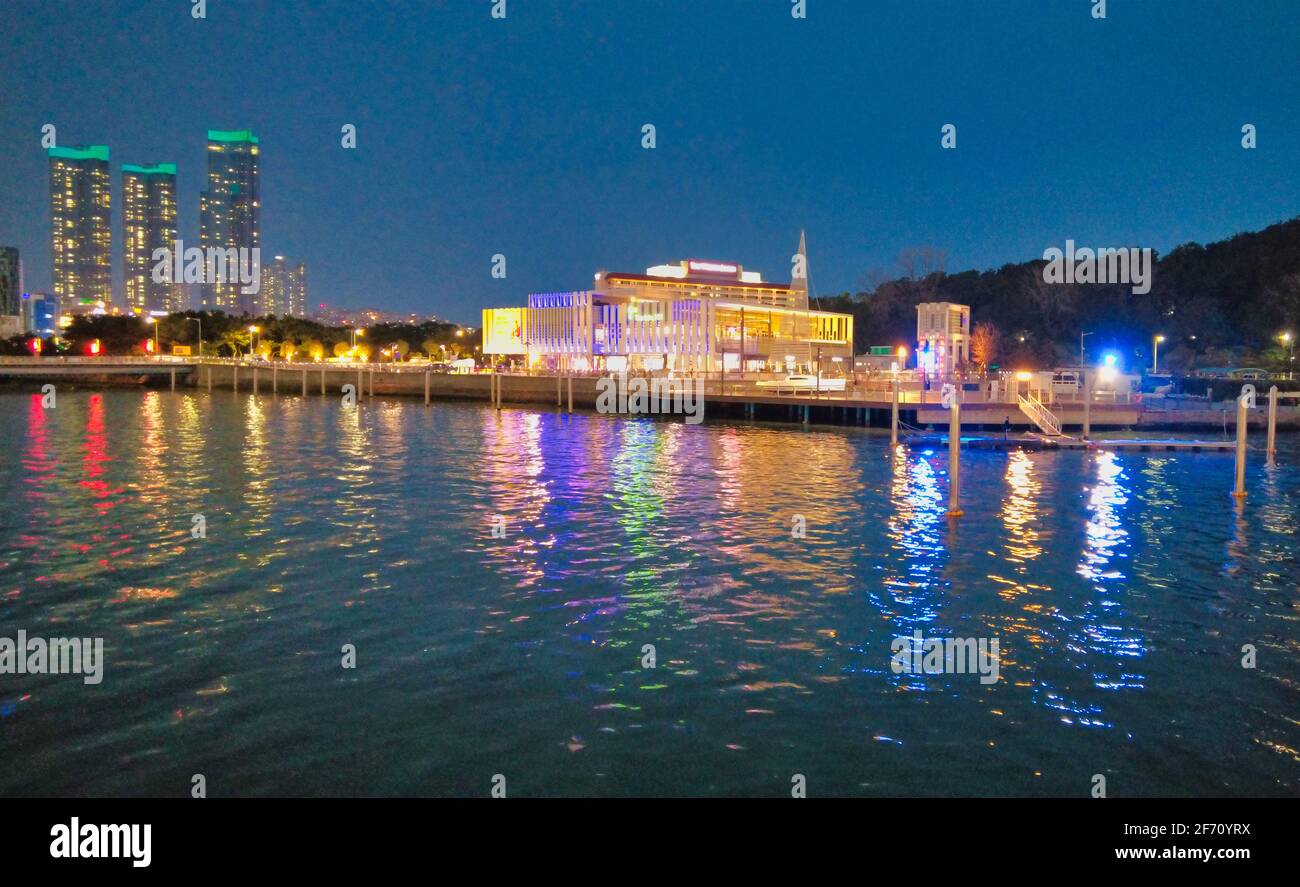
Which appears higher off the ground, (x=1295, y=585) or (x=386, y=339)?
(x=386, y=339)

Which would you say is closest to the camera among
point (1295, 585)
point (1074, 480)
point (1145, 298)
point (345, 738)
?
point (345, 738)

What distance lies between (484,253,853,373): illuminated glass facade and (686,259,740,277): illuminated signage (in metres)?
0.15

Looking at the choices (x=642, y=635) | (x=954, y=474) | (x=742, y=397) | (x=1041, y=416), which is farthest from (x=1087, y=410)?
(x=642, y=635)

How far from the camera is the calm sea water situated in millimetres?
9805

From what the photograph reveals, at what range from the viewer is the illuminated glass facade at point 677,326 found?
114m

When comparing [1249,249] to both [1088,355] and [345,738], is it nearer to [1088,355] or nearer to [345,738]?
[1088,355]

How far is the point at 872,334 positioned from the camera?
135750mm

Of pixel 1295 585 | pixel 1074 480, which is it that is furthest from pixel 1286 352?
pixel 1295 585

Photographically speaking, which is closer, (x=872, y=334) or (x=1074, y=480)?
(x=1074, y=480)

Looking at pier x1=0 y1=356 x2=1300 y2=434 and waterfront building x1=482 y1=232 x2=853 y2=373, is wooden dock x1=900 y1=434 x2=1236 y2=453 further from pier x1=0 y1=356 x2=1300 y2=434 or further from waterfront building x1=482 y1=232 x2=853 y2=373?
waterfront building x1=482 y1=232 x2=853 y2=373

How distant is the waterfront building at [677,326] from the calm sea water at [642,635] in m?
77.5

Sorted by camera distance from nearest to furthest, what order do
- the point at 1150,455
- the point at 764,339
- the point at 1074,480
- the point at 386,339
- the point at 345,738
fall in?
the point at 345,738 → the point at 1074,480 → the point at 1150,455 → the point at 764,339 → the point at 386,339

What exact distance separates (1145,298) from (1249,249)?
539 inches
